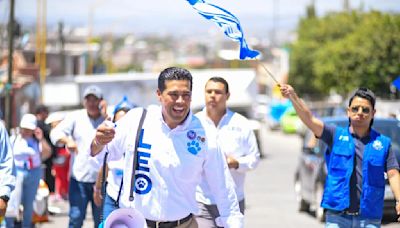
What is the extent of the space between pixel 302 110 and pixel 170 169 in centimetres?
182

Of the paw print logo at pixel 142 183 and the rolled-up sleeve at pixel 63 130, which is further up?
the rolled-up sleeve at pixel 63 130

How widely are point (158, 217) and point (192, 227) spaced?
34 cm

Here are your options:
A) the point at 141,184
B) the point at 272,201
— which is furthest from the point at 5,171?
the point at 272,201

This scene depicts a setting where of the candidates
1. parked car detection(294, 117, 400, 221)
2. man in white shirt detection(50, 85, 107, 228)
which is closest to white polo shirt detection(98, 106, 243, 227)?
man in white shirt detection(50, 85, 107, 228)

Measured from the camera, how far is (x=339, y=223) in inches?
311

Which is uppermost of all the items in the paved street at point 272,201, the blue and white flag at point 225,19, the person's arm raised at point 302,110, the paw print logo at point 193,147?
the blue and white flag at point 225,19

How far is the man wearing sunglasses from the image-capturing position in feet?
25.8

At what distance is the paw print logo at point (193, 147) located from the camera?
639 cm

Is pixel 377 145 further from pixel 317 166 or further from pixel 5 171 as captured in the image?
pixel 317 166

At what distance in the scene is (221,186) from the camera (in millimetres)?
6449

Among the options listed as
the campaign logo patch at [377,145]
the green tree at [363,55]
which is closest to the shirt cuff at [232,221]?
the campaign logo patch at [377,145]

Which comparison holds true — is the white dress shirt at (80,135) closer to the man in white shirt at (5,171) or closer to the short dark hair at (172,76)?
the man in white shirt at (5,171)

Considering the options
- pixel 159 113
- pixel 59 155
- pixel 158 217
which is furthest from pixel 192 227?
pixel 59 155

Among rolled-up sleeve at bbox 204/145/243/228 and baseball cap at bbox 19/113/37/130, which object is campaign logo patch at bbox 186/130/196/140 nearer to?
rolled-up sleeve at bbox 204/145/243/228
